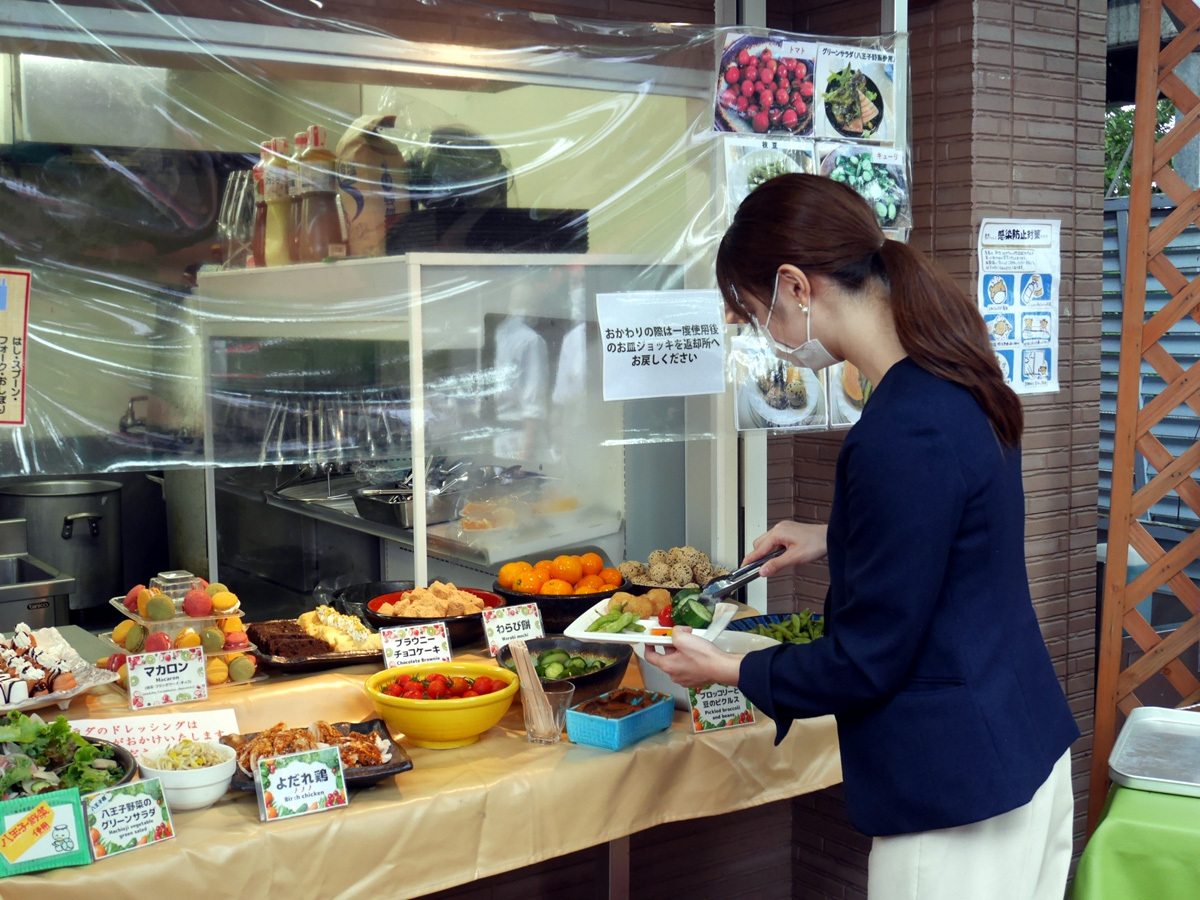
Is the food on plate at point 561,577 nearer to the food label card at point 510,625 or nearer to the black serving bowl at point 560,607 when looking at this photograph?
the black serving bowl at point 560,607

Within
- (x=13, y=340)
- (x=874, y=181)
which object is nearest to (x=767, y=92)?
(x=874, y=181)

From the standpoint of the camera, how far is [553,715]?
6.30ft

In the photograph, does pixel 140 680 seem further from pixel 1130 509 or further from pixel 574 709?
pixel 1130 509

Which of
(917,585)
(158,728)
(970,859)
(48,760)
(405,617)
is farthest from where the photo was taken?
(405,617)

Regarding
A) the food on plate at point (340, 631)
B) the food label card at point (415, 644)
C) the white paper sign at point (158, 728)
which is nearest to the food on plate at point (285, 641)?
the food on plate at point (340, 631)

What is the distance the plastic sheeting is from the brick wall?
35 centimetres

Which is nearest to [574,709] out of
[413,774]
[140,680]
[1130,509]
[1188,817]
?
[413,774]

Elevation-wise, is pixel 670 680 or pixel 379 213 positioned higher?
pixel 379 213

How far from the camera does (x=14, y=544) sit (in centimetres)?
384

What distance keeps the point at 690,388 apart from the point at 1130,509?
1.30 m

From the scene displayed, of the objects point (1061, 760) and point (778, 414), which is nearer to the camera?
point (1061, 760)

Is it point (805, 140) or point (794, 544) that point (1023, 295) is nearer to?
point (805, 140)

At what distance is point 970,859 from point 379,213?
61.1 inches

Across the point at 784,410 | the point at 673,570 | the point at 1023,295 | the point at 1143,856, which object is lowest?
the point at 1143,856
